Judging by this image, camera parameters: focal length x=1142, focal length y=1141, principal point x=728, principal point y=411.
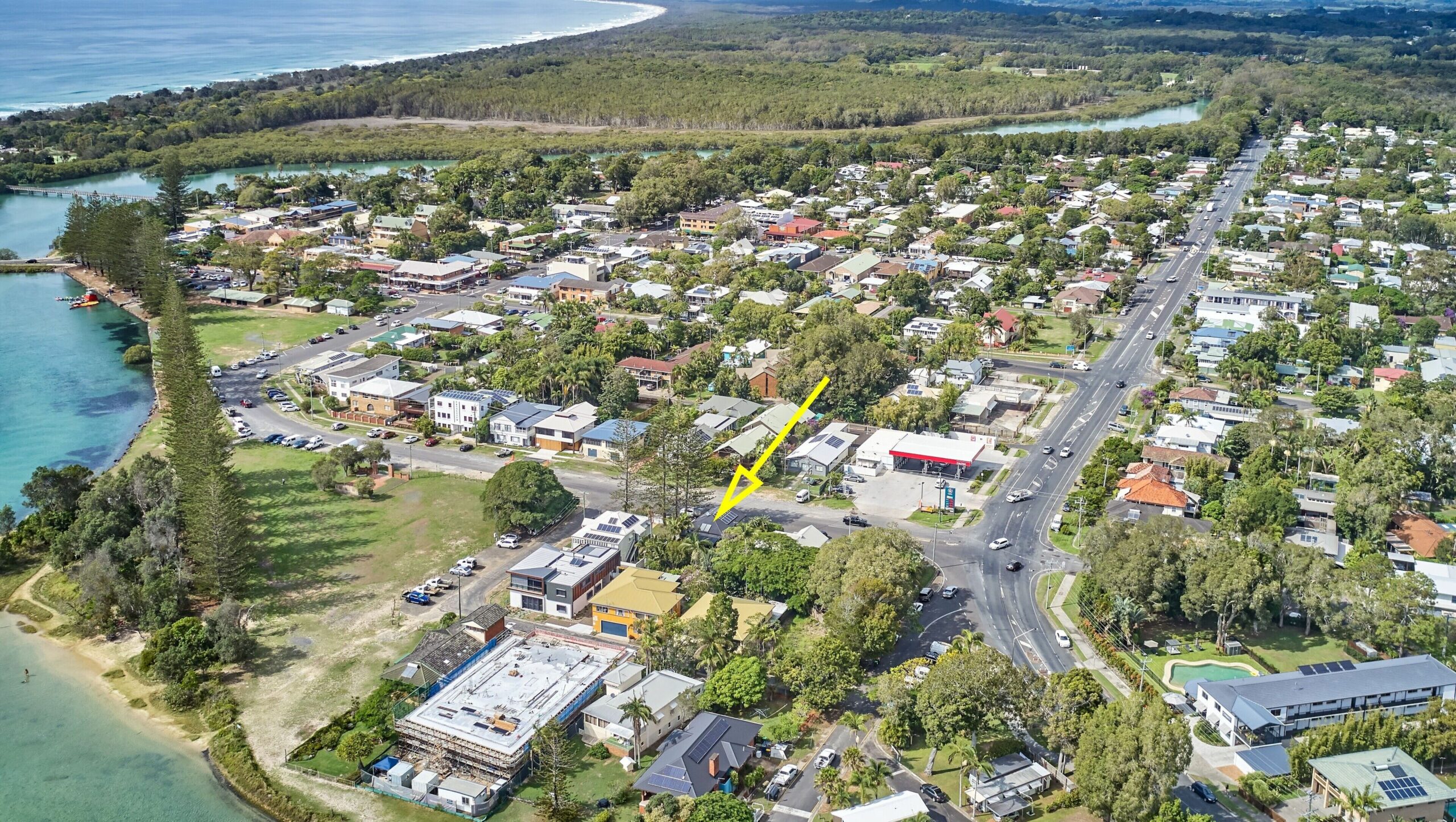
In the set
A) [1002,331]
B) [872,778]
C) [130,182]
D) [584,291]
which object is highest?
[130,182]

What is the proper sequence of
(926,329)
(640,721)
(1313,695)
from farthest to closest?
(926,329) → (1313,695) → (640,721)

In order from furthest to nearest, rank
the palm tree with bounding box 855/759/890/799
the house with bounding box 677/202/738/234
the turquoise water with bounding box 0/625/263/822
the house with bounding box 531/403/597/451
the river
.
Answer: the river → the house with bounding box 677/202/738/234 → the house with bounding box 531/403/597/451 → the turquoise water with bounding box 0/625/263/822 → the palm tree with bounding box 855/759/890/799

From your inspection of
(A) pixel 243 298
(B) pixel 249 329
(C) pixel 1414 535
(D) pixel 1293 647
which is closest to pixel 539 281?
(B) pixel 249 329

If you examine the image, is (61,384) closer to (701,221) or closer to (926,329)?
(926,329)

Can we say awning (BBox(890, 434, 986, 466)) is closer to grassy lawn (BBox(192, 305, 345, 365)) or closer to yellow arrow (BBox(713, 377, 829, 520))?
yellow arrow (BBox(713, 377, 829, 520))

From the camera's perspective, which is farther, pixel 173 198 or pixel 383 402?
pixel 173 198

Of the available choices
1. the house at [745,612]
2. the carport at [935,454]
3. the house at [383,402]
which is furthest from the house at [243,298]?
the house at [745,612]

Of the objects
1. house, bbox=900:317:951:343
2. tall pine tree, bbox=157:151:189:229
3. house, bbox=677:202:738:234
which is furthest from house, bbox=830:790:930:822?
tall pine tree, bbox=157:151:189:229

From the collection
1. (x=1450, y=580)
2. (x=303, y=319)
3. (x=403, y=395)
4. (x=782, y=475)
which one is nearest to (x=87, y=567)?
(x=403, y=395)
